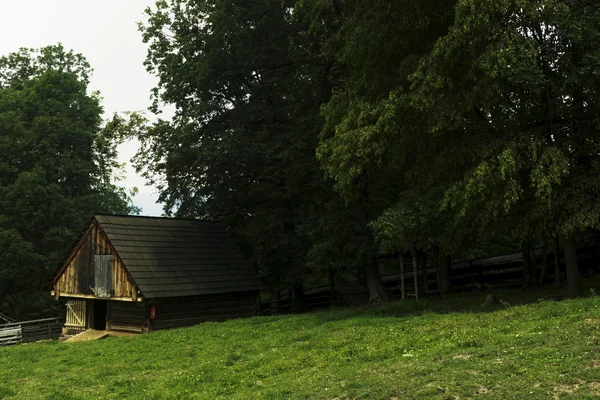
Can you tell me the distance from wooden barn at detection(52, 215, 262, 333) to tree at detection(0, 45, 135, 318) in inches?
382

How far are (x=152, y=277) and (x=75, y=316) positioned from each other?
287 inches

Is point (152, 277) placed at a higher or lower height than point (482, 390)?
higher

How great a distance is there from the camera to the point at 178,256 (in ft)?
96.7

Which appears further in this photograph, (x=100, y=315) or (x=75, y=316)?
(x=100, y=315)

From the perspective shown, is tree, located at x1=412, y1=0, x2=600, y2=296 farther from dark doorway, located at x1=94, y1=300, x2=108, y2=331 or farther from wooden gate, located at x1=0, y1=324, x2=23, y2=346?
wooden gate, located at x1=0, y1=324, x2=23, y2=346

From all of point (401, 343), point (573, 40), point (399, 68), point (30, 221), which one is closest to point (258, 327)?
point (401, 343)

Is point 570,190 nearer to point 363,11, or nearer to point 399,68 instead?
point 399,68

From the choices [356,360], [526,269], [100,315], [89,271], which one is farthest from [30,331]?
[526,269]

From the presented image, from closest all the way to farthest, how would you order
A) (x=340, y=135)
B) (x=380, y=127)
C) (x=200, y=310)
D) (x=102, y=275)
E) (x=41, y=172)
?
(x=380, y=127) → (x=340, y=135) → (x=102, y=275) → (x=200, y=310) → (x=41, y=172)

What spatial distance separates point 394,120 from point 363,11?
498 centimetres

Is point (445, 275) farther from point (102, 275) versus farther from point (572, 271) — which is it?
point (102, 275)

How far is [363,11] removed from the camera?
68.2 feet

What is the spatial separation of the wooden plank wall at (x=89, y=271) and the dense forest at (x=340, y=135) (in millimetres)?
4245

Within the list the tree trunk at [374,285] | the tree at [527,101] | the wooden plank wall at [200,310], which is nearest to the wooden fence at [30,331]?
the wooden plank wall at [200,310]
